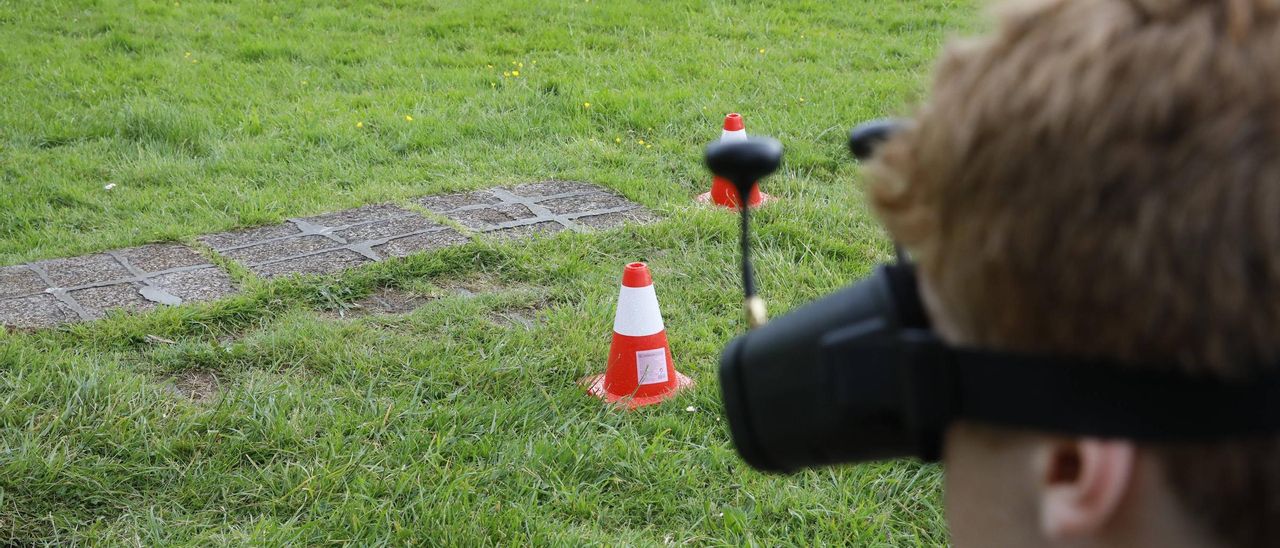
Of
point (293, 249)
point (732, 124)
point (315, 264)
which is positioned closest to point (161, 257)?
point (293, 249)

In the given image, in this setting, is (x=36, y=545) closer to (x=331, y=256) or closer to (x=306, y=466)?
(x=306, y=466)

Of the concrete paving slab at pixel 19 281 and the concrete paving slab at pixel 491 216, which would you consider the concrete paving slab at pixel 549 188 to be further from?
the concrete paving slab at pixel 19 281

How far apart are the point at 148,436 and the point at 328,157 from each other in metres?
2.83

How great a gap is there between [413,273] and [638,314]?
1202 millimetres

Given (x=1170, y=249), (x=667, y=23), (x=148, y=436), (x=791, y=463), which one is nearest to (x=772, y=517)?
(x=148, y=436)

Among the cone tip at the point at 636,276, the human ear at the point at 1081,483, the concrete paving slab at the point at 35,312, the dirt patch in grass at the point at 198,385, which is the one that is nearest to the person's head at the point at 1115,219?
the human ear at the point at 1081,483

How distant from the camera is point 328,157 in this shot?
5656mm

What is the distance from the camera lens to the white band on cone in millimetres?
3377

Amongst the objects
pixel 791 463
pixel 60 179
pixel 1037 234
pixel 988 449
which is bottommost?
pixel 60 179

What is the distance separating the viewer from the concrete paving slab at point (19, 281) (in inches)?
159

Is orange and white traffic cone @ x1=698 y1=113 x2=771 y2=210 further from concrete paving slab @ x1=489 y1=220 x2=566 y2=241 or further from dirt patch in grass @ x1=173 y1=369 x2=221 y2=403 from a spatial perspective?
dirt patch in grass @ x1=173 y1=369 x2=221 y2=403

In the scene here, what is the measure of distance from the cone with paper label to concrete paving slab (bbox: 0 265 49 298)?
2.06 metres

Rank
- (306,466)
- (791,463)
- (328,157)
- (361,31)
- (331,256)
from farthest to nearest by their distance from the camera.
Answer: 1. (361,31)
2. (328,157)
3. (331,256)
4. (306,466)
5. (791,463)

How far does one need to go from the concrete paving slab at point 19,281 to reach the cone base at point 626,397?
204cm
